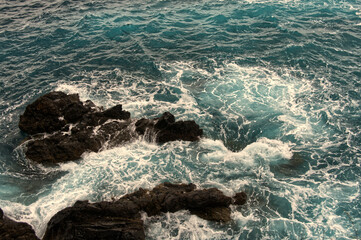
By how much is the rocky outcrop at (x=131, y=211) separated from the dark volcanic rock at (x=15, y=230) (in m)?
0.88

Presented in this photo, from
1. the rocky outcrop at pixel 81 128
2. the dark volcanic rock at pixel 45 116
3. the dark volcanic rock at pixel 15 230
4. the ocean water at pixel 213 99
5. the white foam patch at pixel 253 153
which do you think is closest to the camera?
the dark volcanic rock at pixel 15 230

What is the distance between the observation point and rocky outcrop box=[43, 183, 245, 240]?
1248cm

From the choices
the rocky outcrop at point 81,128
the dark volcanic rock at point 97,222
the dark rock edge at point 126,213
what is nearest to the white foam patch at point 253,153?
the rocky outcrop at point 81,128

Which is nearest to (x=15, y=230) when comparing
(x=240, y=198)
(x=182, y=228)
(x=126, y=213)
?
(x=126, y=213)

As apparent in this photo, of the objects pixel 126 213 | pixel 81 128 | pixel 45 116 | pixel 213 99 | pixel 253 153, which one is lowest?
pixel 253 153

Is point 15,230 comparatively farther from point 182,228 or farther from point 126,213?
point 182,228

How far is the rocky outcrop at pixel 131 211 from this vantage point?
1248cm

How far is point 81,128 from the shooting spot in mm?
18906

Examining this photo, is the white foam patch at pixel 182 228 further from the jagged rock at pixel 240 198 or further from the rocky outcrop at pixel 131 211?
the jagged rock at pixel 240 198

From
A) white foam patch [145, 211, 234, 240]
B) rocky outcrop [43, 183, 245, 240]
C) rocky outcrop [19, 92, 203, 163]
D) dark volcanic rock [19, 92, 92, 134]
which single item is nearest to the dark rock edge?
rocky outcrop [43, 183, 245, 240]

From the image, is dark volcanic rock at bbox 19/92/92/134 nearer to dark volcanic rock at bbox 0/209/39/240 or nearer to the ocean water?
the ocean water

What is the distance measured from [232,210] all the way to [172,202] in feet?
11.4

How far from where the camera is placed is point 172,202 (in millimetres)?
13938

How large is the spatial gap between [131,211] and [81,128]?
8524mm
